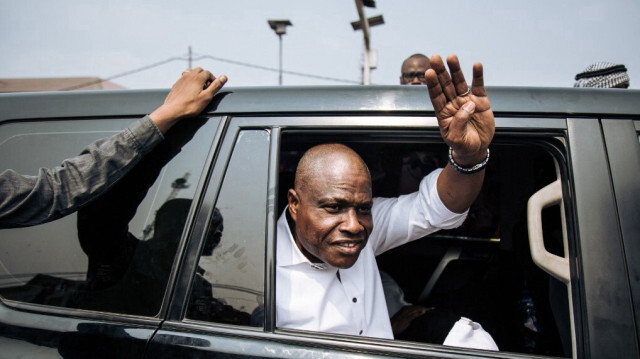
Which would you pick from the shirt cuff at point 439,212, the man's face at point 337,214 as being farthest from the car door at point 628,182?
the man's face at point 337,214

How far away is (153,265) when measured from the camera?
3.93ft

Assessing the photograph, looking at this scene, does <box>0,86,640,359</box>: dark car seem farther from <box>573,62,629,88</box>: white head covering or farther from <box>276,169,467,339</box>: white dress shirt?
<box>573,62,629,88</box>: white head covering

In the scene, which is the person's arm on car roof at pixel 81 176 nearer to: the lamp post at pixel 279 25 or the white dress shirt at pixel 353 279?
the white dress shirt at pixel 353 279

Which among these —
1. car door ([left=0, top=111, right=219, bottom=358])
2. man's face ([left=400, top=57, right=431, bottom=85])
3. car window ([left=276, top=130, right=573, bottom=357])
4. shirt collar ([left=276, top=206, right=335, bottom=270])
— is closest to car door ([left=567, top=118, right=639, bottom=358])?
car window ([left=276, top=130, right=573, bottom=357])

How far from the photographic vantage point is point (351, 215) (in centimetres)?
145

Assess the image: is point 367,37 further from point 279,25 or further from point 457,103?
point 457,103

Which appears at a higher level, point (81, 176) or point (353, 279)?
point (81, 176)

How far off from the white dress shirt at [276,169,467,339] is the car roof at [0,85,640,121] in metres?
0.54

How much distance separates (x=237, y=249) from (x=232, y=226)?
71mm

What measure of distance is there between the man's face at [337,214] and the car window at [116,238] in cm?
44

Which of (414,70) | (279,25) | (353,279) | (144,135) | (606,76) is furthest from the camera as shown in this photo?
(279,25)

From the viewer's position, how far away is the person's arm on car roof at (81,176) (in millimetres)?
1260

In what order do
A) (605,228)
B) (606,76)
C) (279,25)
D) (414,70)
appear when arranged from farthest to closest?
(279,25)
(414,70)
(606,76)
(605,228)

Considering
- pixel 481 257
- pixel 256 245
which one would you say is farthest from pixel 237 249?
pixel 481 257
